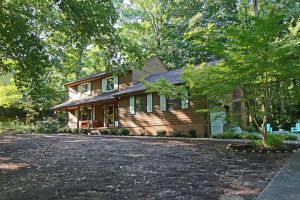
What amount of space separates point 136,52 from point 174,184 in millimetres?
3044

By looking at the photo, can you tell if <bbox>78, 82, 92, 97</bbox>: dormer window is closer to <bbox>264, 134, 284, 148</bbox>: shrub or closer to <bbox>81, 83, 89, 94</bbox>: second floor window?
<bbox>81, 83, 89, 94</bbox>: second floor window

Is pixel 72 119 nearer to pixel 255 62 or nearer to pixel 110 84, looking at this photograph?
pixel 110 84

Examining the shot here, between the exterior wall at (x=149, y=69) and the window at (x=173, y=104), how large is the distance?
5.61m

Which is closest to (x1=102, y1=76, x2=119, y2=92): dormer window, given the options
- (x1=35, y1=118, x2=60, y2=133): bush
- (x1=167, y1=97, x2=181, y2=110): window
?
(x1=35, y1=118, x2=60, y2=133): bush

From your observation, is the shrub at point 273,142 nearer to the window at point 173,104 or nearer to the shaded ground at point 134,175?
the shaded ground at point 134,175

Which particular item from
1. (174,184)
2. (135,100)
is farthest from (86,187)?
(135,100)

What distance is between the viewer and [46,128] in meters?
24.3

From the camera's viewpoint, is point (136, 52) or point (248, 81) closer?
point (136, 52)

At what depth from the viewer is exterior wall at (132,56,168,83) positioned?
23.7 meters

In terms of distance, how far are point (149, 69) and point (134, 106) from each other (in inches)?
196

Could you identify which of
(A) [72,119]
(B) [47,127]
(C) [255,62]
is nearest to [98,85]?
(A) [72,119]

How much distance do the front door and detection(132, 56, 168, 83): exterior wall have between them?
3382 millimetres

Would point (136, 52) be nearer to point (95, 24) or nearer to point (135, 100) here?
point (95, 24)

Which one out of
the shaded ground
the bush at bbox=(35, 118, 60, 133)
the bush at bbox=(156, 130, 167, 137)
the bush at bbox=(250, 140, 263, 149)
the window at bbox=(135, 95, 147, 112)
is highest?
the window at bbox=(135, 95, 147, 112)
